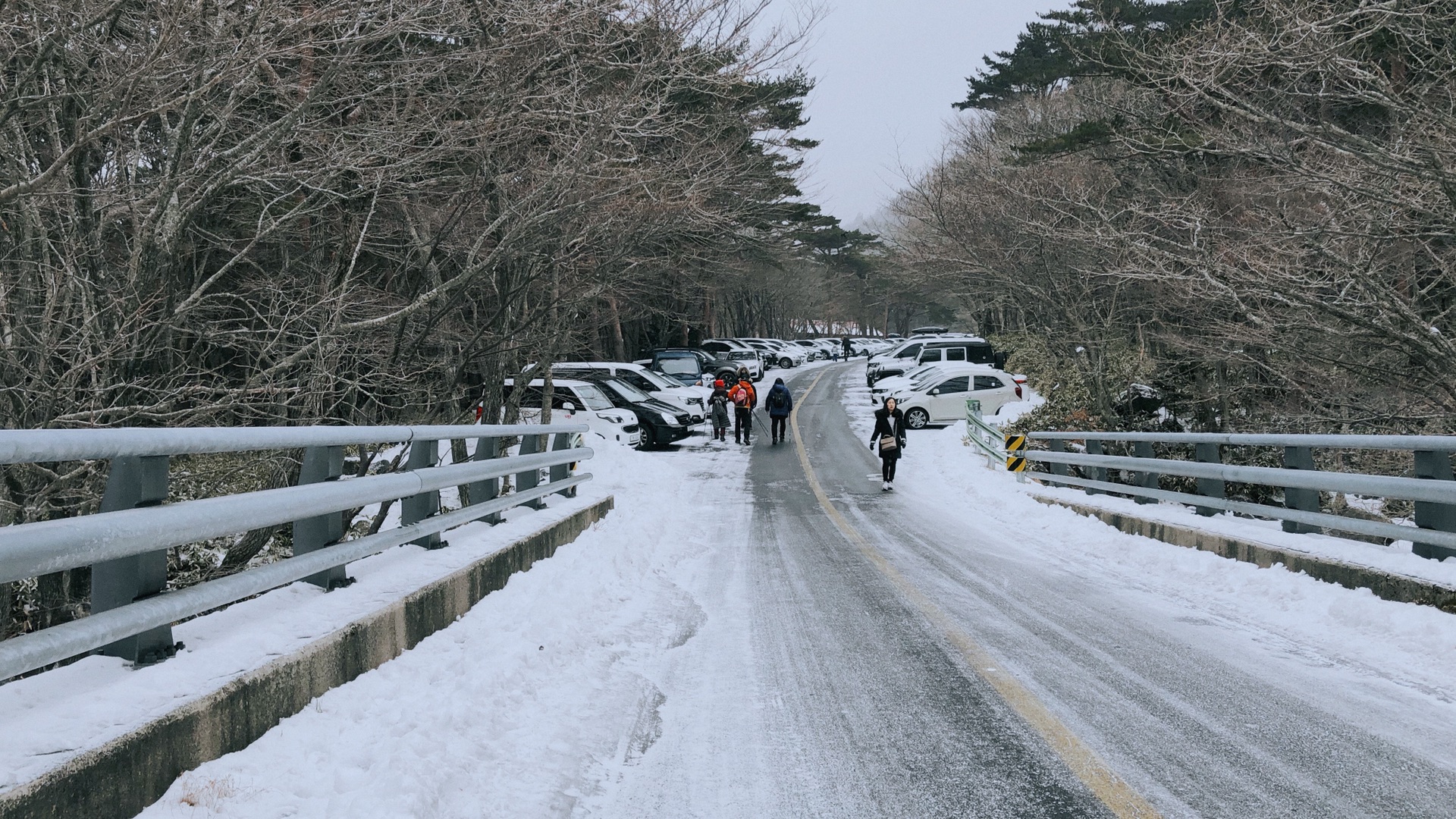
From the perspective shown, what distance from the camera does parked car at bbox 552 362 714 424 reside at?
26.2 meters

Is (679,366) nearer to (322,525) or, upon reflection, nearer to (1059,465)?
(1059,465)

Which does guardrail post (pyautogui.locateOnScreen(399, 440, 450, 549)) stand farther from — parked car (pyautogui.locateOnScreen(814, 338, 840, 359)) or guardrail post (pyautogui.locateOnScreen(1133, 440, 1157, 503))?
parked car (pyautogui.locateOnScreen(814, 338, 840, 359))

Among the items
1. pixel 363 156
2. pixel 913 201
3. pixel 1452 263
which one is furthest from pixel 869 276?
pixel 363 156

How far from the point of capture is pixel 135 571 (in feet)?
11.1

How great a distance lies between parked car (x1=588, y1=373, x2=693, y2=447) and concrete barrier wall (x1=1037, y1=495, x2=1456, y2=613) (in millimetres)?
15114

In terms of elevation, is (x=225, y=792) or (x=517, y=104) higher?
(x=517, y=104)

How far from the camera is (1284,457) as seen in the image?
868 centimetres

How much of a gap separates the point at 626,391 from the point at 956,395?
10008 mm

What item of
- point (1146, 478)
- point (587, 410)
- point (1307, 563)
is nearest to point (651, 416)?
point (587, 410)

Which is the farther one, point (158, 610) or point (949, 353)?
point (949, 353)

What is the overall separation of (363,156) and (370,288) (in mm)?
3917

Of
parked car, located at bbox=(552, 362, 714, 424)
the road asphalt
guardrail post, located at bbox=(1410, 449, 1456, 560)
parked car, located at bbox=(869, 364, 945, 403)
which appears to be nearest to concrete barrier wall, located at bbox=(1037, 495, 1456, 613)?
guardrail post, located at bbox=(1410, 449, 1456, 560)

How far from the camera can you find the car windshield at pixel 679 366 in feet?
119

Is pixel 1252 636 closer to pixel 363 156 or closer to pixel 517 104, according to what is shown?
pixel 363 156
